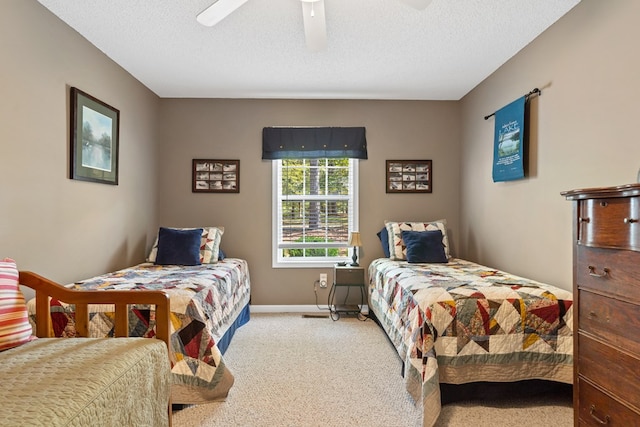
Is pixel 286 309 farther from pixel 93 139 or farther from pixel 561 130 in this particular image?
pixel 561 130

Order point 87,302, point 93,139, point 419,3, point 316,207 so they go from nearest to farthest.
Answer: point 87,302, point 419,3, point 93,139, point 316,207

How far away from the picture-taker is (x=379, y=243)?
4.29 m

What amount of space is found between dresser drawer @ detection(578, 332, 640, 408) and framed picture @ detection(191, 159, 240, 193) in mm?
3444

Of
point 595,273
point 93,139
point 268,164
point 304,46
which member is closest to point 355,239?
point 268,164

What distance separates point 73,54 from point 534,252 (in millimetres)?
3631

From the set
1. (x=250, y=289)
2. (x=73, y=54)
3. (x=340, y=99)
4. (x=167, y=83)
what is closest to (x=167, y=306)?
(x=73, y=54)

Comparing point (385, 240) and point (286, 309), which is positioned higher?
point (385, 240)

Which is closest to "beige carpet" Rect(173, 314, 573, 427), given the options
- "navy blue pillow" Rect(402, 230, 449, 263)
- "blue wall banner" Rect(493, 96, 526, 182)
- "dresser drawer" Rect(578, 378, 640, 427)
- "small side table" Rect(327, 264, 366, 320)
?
"dresser drawer" Rect(578, 378, 640, 427)

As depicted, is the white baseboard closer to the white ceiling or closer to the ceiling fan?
the white ceiling

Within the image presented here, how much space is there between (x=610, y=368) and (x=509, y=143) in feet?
6.96

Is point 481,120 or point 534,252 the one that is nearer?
point 534,252

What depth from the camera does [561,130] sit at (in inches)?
101

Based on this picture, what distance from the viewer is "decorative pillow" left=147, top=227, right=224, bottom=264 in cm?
366

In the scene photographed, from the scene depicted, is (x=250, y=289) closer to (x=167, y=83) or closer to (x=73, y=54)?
(x=167, y=83)
